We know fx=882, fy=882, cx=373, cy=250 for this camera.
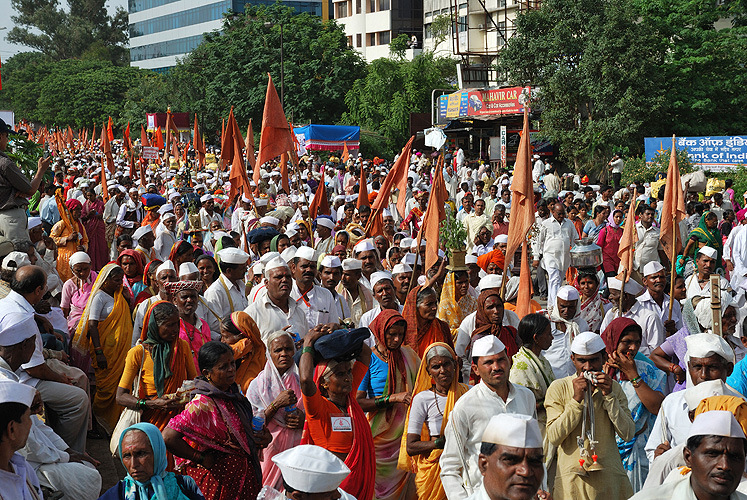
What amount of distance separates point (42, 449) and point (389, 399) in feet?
6.75

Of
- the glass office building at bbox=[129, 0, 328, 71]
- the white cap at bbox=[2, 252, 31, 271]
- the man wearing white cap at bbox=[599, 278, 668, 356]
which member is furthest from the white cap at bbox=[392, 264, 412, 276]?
the glass office building at bbox=[129, 0, 328, 71]

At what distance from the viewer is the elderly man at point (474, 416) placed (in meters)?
4.38

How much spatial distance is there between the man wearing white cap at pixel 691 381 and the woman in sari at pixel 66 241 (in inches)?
296

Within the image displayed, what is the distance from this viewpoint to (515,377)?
537 cm

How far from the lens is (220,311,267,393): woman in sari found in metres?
5.83

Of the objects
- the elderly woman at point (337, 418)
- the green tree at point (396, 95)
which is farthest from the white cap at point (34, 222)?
the green tree at point (396, 95)

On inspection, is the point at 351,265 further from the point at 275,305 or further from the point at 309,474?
the point at 309,474

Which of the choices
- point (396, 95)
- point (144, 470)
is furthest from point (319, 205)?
point (396, 95)

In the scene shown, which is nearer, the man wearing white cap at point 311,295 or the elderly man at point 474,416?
the elderly man at point 474,416

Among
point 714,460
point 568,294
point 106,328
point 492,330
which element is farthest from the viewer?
point 106,328

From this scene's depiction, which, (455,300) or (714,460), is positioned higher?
(714,460)

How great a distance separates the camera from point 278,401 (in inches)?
196

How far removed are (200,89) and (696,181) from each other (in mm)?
36629

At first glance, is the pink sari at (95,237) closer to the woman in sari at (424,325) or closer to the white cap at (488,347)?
the woman in sari at (424,325)
